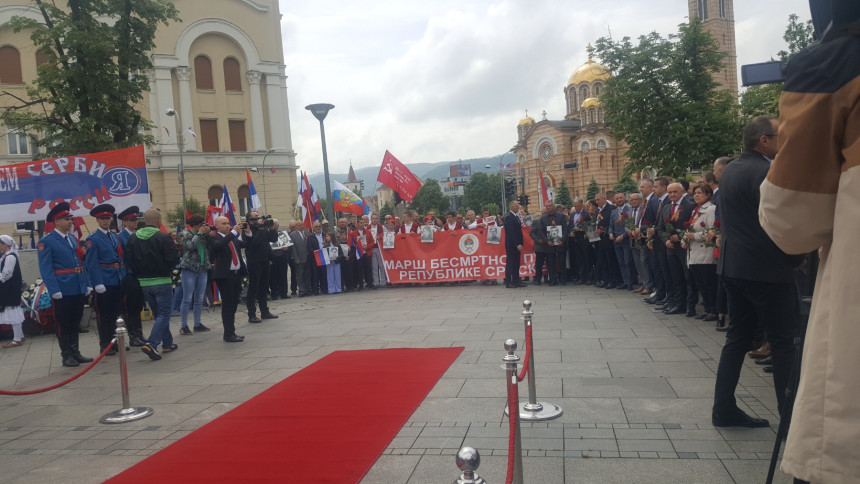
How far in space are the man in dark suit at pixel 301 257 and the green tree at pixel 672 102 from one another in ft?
65.4

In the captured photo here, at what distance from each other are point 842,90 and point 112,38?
21062 mm

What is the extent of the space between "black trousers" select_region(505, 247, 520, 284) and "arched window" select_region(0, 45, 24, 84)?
38247 millimetres

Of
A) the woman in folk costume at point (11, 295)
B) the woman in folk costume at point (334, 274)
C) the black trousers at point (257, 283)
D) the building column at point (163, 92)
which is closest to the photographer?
the woman in folk costume at point (11, 295)

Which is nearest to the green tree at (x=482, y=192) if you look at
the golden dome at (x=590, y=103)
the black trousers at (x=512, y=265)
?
the golden dome at (x=590, y=103)

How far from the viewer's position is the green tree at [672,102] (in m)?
→ 30.9

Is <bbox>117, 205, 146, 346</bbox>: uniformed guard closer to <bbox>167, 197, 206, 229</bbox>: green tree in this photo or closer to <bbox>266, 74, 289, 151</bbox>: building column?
<bbox>167, 197, 206, 229</bbox>: green tree

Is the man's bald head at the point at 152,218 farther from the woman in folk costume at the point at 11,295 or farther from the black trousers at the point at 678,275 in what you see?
the black trousers at the point at 678,275

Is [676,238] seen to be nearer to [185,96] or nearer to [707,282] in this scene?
[707,282]

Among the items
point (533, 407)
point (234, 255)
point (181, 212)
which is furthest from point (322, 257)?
point (181, 212)

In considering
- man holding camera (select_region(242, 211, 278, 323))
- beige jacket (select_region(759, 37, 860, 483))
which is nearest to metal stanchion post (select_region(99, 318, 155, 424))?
man holding camera (select_region(242, 211, 278, 323))

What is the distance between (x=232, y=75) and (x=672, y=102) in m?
31.4

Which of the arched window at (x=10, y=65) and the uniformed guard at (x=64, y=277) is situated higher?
the arched window at (x=10, y=65)

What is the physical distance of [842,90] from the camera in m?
1.92

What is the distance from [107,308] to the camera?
9.35 metres
